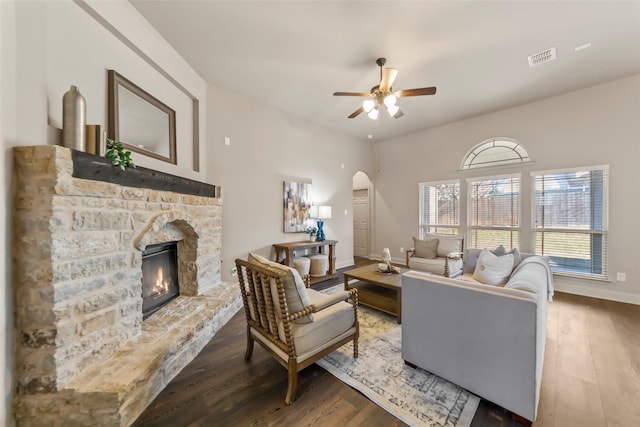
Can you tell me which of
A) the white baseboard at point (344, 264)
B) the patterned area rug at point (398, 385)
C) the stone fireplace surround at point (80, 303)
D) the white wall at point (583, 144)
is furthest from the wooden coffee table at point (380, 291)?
the white wall at point (583, 144)

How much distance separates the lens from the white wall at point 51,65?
126 centimetres

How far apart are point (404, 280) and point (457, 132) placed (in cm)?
449

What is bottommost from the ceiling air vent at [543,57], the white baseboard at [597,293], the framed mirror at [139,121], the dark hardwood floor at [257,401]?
the dark hardwood floor at [257,401]

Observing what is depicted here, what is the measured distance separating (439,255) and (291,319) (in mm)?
3713

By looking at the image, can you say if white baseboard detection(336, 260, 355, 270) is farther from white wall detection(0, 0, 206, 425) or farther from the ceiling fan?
white wall detection(0, 0, 206, 425)

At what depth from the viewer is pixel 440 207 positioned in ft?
17.7

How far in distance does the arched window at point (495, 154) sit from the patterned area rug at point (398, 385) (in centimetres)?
415

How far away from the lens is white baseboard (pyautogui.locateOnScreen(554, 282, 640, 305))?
3.43 m

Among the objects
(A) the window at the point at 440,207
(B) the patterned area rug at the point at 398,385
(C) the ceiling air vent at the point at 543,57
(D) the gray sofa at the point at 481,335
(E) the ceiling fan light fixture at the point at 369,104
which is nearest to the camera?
(D) the gray sofa at the point at 481,335

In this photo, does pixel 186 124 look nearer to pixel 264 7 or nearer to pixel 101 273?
pixel 264 7

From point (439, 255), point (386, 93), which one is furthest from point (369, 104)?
point (439, 255)

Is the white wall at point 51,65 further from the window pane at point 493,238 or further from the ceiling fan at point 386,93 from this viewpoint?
the window pane at point 493,238

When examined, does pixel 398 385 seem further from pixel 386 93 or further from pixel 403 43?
pixel 403 43

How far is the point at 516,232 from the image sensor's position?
438cm
